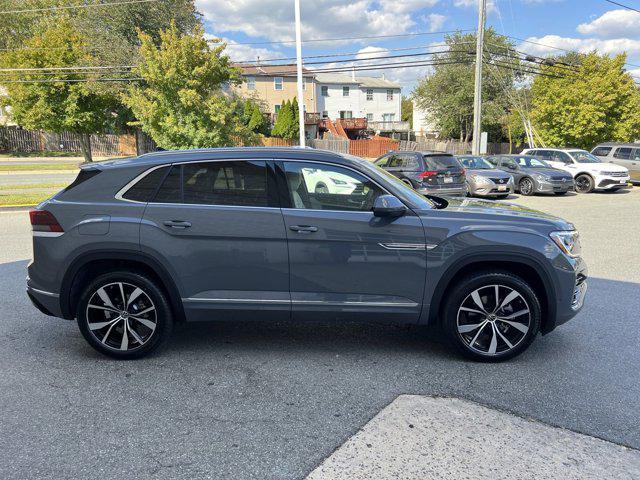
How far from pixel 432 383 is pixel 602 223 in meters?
9.58

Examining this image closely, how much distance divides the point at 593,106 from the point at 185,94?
25.6 metres

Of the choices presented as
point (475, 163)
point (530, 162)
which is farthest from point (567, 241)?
point (530, 162)

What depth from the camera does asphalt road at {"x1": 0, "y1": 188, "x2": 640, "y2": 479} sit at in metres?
2.70

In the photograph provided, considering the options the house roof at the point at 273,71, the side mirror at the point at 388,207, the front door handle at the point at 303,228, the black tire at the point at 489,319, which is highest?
the house roof at the point at 273,71

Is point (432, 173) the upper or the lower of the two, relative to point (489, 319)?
upper

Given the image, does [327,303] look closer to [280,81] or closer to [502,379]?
[502,379]

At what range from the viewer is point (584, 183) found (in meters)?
18.3

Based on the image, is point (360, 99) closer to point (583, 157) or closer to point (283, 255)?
point (583, 157)

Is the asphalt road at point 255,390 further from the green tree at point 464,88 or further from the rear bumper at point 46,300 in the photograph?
the green tree at point 464,88

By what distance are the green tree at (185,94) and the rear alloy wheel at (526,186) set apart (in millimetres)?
13592

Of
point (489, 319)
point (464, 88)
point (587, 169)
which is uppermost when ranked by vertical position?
point (464, 88)

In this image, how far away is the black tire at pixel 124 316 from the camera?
3.84 metres

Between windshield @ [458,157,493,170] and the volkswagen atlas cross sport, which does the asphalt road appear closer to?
the volkswagen atlas cross sport

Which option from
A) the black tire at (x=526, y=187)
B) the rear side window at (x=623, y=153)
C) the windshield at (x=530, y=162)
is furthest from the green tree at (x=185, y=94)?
the rear side window at (x=623, y=153)
